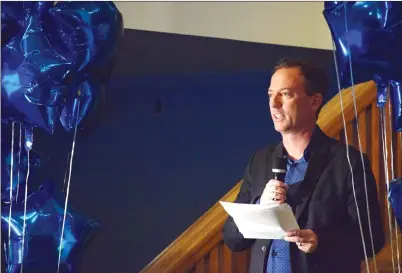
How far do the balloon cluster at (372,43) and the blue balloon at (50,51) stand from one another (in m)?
0.59

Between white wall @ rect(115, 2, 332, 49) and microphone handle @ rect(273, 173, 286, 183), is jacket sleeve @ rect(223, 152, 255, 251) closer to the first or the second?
microphone handle @ rect(273, 173, 286, 183)

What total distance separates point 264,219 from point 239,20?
1429 mm

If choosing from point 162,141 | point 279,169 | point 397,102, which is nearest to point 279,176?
point 279,169

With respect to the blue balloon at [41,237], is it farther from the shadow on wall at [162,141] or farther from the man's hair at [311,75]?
the man's hair at [311,75]

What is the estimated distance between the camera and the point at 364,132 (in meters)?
2.53

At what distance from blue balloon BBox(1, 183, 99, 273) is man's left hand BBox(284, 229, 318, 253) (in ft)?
1.93

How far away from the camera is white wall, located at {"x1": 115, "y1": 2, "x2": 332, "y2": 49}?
2.52 meters

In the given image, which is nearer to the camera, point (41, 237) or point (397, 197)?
point (397, 197)

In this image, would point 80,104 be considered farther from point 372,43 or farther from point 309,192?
point 372,43

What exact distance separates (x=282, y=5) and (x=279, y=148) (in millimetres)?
1341

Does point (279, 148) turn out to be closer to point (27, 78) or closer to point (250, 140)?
point (27, 78)

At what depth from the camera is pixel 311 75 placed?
174 cm

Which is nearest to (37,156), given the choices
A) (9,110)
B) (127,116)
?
(9,110)

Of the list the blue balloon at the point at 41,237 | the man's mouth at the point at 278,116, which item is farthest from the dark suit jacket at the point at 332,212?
the blue balloon at the point at 41,237
